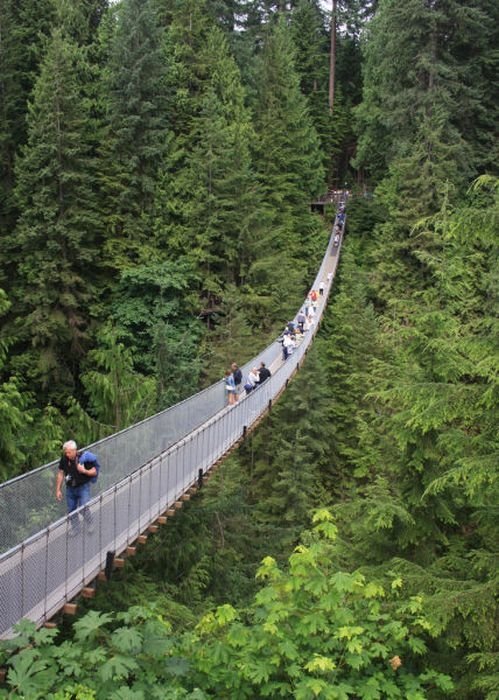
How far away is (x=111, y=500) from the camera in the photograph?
7043 millimetres

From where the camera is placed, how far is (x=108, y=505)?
696cm

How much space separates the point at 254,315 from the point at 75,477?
17054 mm

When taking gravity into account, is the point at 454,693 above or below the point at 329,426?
above

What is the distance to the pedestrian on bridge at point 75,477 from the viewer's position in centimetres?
638

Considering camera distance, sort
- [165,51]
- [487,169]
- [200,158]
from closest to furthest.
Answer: [200,158] → [165,51] → [487,169]

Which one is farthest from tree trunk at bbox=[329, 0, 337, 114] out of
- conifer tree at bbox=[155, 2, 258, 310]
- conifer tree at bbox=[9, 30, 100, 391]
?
conifer tree at bbox=[9, 30, 100, 391]

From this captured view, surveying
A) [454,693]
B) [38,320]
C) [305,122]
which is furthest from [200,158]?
[454,693]

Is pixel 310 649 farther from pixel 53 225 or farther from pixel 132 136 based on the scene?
pixel 132 136

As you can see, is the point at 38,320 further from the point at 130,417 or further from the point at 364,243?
the point at 364,243

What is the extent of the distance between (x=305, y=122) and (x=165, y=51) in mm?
9157

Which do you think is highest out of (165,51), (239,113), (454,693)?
(165,51)

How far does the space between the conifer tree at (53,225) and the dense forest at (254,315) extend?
0.08 meters

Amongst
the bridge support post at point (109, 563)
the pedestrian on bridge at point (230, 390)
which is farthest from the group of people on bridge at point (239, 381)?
the bridge support post at point (109, 563)

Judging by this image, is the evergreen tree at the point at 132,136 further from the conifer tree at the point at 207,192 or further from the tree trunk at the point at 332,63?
the tree trunk at the point at 332,63
